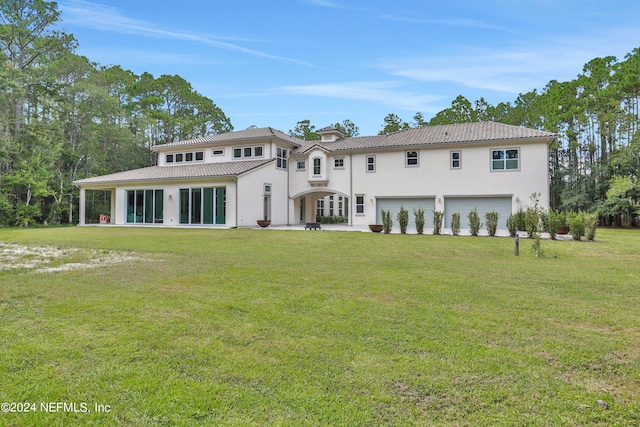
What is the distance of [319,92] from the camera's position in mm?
24281

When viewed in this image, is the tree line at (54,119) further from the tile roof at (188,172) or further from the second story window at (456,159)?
the second story window at (456,159)

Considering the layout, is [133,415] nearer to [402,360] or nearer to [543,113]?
[402,360]

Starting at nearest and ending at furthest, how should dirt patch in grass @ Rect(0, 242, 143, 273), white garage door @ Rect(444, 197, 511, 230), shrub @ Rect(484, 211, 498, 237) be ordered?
dirt patch in grass @ Rect(0, 242, 143, 273) → shrub @ Rect(484, 211, 498, 237) → white garage door @ Rect(444, 197, 511, 230)

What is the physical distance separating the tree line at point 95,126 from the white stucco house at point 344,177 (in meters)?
5.18

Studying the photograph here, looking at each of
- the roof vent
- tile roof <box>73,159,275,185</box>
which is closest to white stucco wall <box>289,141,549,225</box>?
the roof vent

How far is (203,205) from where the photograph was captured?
74.5ft

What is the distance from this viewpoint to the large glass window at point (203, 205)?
22219 mm

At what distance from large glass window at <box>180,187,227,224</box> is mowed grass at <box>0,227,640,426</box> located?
50.9 feet

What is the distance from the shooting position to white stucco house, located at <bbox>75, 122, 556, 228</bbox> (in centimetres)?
2112

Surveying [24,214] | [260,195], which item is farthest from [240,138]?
[24,214]

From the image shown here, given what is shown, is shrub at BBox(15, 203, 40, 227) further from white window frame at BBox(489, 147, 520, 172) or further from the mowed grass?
white window frame at BBox(489, 147, 520, 172)

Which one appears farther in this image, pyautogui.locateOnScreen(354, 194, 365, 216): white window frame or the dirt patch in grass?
pyautogui.locateOnScreen(354, 194, 365, 216): white window frame

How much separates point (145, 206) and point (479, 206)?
21.3m

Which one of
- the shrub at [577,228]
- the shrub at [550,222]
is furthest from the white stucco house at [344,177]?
the shrub at [577,228]
